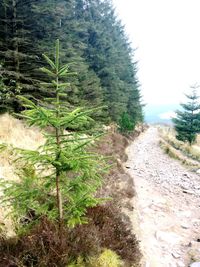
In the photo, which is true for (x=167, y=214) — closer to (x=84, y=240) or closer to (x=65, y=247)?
(x=84, y=240)

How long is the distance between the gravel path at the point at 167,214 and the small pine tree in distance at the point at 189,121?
1368cm

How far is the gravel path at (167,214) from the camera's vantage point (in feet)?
19.2

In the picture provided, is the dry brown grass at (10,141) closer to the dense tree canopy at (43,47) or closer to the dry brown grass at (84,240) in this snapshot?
the dry brown grass at (84,240)

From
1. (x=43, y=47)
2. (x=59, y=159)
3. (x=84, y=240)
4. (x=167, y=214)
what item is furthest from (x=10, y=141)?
(x=43, y=47)

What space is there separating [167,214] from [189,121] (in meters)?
21.3

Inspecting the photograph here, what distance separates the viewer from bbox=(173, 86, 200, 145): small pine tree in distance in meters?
27.2

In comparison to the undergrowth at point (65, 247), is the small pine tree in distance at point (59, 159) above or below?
above

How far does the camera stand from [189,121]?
2780 cm

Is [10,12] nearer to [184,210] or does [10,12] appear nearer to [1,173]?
[1,173]

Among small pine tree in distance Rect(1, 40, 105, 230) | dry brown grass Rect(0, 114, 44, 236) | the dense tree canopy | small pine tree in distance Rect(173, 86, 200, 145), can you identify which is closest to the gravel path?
small pine tree in distance Rect(1, 40, 105, 230)

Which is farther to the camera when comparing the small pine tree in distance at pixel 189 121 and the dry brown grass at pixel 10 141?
Answer: the small pine tree in distance at pixel 189 121

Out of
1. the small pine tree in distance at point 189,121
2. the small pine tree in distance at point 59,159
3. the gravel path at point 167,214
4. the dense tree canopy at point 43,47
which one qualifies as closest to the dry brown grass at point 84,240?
the small pine tree in distance at point 59,159

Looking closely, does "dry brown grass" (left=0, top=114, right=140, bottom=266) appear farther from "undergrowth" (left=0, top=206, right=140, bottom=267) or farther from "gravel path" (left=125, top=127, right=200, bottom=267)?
"gravel path" (left=125, top=127, right=200, bottom=267)

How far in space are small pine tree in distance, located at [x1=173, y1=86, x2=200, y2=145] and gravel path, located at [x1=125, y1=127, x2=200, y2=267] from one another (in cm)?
1368
